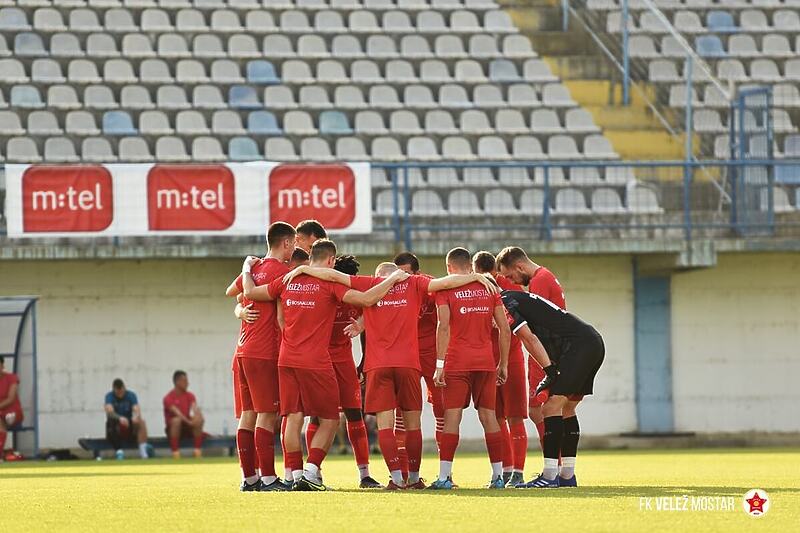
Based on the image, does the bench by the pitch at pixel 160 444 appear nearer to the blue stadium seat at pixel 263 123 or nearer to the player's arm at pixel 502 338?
the blue stadium seat at pixel 263 123

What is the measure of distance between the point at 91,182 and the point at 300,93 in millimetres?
4849

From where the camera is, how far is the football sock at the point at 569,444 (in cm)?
1098

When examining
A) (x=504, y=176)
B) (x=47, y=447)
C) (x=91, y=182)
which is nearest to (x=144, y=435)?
(x=47, y=447)

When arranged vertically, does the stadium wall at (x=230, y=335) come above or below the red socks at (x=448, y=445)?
above

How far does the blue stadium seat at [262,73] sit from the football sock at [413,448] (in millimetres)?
12991

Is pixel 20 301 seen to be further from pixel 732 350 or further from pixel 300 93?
pixel 732 350

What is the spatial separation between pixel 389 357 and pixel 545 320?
44.4 inches

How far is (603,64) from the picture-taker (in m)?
24.3

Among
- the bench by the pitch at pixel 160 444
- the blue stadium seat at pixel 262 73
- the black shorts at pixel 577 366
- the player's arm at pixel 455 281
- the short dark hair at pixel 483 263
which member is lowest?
the bench by the pitch at pixel 160 444

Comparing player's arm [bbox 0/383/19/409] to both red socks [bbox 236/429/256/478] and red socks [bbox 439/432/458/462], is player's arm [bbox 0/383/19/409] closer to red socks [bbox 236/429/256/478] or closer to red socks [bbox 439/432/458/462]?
red socks [bbox 236/429/256/478]

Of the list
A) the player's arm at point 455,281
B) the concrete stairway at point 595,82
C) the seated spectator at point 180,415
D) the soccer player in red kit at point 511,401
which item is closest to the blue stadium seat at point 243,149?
the seated spectator at point 180,415

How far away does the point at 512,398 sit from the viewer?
464 inches

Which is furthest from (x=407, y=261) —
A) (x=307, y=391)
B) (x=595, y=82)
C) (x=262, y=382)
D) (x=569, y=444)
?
(x=595, y=82)

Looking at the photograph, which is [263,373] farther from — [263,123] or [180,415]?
[263,123]
